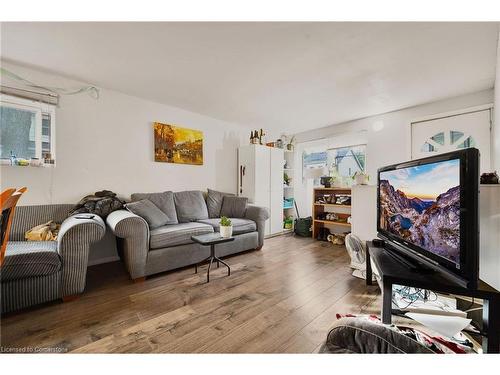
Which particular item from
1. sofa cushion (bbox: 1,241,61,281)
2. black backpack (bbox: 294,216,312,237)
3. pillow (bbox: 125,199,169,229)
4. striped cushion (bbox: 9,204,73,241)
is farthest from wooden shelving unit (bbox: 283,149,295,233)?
sofa cushion (bbox: 1,241,61,281)

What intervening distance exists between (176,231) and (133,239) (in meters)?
0.47

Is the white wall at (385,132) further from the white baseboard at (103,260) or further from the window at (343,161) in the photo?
the white baseboard at (103,260)

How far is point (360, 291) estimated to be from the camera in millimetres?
2023

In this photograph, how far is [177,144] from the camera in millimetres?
3477

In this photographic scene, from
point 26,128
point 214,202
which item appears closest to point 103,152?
point 26,128

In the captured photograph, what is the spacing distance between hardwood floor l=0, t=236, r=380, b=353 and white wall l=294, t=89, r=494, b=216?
223cm

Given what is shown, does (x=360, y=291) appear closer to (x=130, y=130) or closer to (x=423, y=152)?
(x=423, y=152)

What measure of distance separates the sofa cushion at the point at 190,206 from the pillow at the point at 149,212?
0.40 metres

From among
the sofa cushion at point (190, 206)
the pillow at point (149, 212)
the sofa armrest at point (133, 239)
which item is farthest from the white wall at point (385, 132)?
the sofa armrest at point (133, 239)

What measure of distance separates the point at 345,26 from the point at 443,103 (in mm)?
2558

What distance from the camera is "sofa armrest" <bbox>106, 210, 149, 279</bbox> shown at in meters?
2.12

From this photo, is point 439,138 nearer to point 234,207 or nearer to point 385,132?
point 385,132

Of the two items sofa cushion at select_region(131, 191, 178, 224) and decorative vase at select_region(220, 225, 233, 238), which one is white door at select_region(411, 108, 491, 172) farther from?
sofa cushion at select_region(131, 191, 178, 224)
